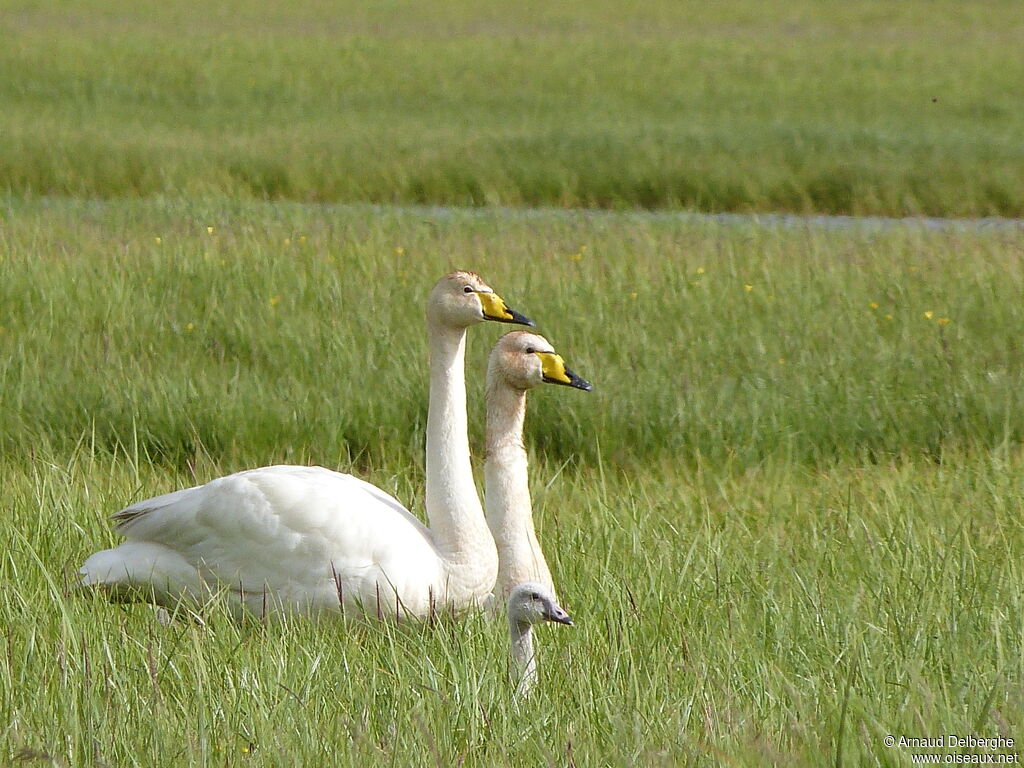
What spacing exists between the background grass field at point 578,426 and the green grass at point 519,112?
10 centimetres

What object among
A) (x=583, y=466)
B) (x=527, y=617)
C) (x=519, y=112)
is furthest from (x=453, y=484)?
(x=519, y=112)

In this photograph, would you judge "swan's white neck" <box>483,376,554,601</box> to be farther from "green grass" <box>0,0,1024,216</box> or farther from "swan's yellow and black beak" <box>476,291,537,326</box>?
"green grass" <box>0,0,1024,216</box>

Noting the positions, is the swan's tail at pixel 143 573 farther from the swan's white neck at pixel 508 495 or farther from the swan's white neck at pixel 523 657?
the swan's white neck at pixel 523 657

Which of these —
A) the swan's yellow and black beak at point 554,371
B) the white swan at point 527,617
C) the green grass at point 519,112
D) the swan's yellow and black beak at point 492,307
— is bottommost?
the green grass at point 519,112

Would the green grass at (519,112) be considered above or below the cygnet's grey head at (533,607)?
below

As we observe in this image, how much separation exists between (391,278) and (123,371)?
6.48ft

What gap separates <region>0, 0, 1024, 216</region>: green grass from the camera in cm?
1691

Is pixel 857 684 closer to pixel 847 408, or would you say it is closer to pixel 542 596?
pixel 542 596

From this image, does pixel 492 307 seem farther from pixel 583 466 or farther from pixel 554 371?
pixel 583 466

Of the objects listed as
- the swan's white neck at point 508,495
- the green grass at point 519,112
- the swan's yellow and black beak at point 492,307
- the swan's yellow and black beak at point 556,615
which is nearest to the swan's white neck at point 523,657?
the swan's yellow and black beak at point 556,615

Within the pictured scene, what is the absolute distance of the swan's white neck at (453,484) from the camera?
169 inches

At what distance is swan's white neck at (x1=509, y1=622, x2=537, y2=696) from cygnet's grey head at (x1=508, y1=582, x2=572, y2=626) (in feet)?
0.08

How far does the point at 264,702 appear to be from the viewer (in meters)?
3.14

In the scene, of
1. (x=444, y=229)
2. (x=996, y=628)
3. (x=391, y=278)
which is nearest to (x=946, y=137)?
(x=444, y=229)
